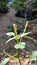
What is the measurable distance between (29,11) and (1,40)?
2.65 metres

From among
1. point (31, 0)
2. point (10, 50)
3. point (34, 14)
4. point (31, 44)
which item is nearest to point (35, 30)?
point (31, 44)

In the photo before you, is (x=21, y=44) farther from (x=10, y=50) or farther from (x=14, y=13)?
(x=14, y=13)

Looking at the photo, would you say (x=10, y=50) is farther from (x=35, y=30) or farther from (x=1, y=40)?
(x=35, y=30)

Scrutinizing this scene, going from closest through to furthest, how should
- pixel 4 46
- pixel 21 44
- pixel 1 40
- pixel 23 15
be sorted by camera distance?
pixel 21 44, pixel 4 46, pixel 1 40, pixel 23 15

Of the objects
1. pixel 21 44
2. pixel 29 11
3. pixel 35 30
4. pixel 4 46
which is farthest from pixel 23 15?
pixel 21 44

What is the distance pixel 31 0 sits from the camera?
6.30 m

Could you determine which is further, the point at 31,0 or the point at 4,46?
the point at 31,0

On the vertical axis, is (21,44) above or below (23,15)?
below

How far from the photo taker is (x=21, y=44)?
99cm

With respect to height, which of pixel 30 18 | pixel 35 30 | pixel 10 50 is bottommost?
pixel 10 50

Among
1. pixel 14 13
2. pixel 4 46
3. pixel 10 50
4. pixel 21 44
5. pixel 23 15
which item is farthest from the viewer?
pixel 14 13

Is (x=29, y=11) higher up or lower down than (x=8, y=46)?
higher up

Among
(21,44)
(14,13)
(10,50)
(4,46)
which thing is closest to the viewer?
(21,44)

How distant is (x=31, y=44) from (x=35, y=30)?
0.83 metres
